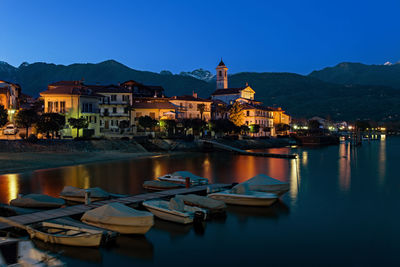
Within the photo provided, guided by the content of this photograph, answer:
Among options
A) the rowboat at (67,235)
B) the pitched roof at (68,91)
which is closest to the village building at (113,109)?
the pitched roof at (68,91)

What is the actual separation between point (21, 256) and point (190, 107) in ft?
311

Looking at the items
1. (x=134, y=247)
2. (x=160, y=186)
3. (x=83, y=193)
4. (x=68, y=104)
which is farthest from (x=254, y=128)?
(x=134, y=247)

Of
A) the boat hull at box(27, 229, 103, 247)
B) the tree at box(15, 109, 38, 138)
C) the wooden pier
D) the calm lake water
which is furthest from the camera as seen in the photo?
the tree at box(15, 109, 38, 138)

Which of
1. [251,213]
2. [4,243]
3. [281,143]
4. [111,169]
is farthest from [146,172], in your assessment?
[281,143]

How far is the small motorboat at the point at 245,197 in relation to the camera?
88.2ft

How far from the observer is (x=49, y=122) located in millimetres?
64750

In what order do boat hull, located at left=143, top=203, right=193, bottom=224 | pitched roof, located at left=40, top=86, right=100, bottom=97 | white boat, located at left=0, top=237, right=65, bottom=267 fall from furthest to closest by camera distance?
pitched roof, located at left=40, top=86, right=100, bottom=97 → boat hull, located at left=143, top=203, right=193, bottom=224 → white boat, located at left=0, top=237, right=65, bottom=267

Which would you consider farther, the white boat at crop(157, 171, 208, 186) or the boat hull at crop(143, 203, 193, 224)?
the white boat at crop(157, 171, 208, 186)

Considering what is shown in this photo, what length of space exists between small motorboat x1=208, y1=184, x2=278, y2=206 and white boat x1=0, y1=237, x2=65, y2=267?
44.7 feet

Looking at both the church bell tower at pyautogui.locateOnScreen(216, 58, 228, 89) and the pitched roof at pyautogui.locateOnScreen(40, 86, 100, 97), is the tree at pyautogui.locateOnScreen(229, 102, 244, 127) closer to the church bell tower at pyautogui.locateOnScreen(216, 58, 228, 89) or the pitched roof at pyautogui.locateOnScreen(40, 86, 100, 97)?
the church bell tower at pyautogui.locateOnScreen(216, 58, 228, 89)

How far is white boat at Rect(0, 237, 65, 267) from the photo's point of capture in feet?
49.1

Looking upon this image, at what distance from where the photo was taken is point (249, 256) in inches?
754

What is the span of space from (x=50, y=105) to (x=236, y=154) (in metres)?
41.4

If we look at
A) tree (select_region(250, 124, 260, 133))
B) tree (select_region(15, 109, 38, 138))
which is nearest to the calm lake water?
tree (select_region(15, 109, 38, 138))
